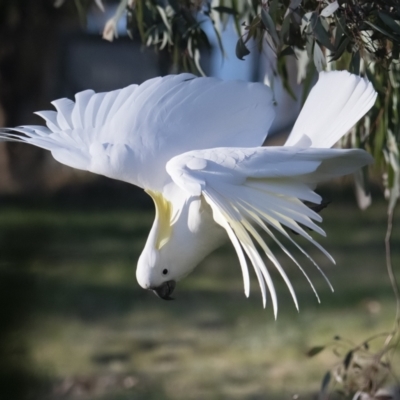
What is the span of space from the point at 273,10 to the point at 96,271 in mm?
1401

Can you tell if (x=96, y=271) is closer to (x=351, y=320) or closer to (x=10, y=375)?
(x=10, y=375)

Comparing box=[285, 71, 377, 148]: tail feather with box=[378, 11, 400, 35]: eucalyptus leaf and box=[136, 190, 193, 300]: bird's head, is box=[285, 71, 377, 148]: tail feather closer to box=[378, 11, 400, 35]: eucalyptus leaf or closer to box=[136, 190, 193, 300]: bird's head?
box=[378, 11, 400, 35]: eucalyptus leaf

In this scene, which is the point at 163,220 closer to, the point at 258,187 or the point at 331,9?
the point at 258,187

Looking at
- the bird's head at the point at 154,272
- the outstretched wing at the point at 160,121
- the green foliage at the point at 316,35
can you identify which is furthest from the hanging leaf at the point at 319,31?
the bird's head at the point at 154,272

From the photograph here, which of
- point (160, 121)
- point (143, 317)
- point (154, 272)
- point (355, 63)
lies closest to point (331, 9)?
point (355, 63)

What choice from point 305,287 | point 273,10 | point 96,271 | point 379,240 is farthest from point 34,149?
point 273,10

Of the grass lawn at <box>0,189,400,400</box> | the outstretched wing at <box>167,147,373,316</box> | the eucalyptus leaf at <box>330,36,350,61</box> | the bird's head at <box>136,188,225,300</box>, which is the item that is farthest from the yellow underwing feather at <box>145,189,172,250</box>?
the grass lawn at <box>0,189,400,400</box>

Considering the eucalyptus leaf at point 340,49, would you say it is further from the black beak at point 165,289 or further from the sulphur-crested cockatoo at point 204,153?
the black beak at point 165,289

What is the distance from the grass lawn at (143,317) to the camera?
84.8 inches

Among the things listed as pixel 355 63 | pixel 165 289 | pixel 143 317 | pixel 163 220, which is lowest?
pixel 143 317

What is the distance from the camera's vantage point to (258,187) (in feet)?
2.87

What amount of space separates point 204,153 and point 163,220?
20cm

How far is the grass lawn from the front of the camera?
2.15 meters

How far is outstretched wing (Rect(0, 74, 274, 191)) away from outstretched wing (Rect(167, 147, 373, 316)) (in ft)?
0.65
